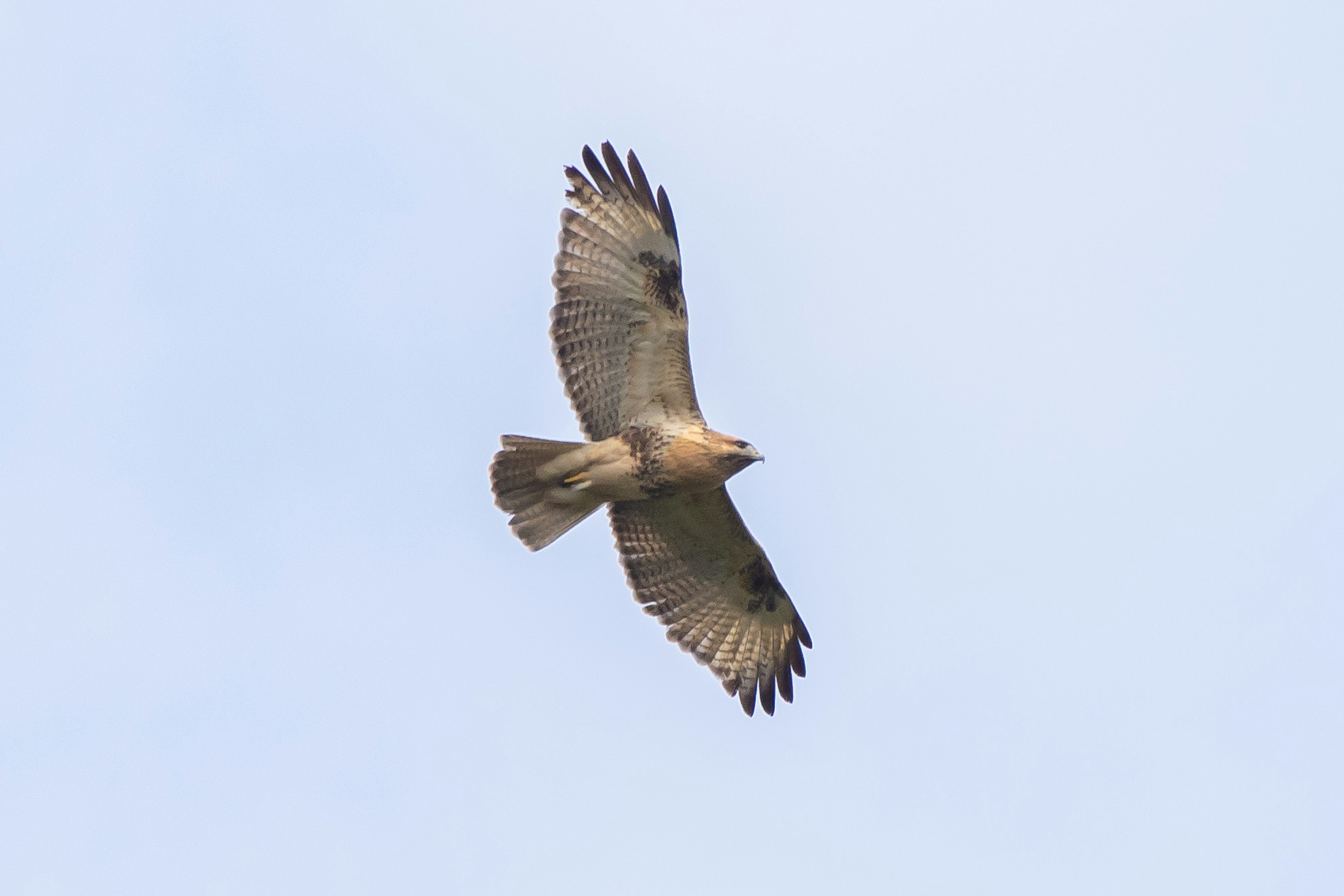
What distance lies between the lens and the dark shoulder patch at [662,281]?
1230 cm

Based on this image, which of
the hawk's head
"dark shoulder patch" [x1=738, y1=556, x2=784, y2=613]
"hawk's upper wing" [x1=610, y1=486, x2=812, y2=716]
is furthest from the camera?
"dark shoulder patch" [x1=738, y1=556, x2=784, y2=613]

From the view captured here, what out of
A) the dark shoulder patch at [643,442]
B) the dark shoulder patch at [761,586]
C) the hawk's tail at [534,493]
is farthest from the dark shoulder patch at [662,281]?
the dark shoulder patch at [761,586]

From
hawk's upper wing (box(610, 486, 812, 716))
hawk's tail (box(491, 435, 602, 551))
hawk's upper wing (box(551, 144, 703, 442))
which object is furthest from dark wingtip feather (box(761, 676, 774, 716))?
hawk's upper wing (box(551, 144, 703, 442))

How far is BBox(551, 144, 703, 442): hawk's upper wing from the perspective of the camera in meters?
12.3

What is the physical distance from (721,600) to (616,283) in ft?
9.52

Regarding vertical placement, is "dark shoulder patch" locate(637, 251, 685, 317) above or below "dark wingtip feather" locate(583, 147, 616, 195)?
below

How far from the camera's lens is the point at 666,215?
Answer: 40.2 feet

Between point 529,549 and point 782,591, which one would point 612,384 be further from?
point 782,591

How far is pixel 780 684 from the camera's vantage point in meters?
13.8

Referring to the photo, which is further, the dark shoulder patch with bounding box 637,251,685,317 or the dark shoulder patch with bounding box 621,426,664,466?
the dark shoulder patch with bounding box 621,426,664,466

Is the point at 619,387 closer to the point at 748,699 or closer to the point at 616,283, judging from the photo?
the point at 616,283

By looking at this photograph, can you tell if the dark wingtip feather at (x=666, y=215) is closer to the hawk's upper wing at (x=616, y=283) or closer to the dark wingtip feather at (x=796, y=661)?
the hawk's upper wing at (x=616, y=283)

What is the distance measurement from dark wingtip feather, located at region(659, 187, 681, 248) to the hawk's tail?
5.45ft

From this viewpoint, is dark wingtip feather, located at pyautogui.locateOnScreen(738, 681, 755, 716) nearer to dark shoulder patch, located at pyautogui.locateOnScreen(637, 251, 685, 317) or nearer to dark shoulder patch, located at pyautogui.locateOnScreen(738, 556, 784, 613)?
dark shoulder patch, located at pyautogui.locateOnScreen(738, 556, 784, 613)
